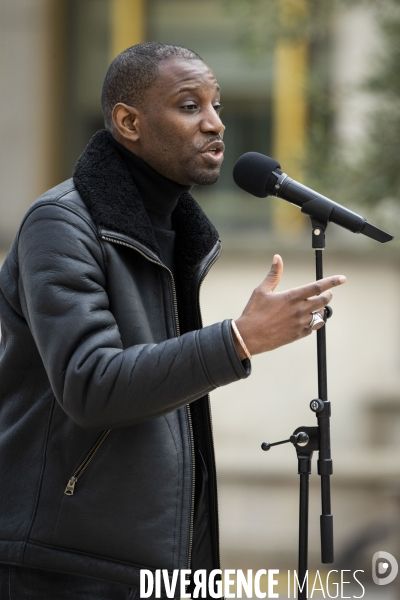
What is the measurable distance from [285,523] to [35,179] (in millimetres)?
3686

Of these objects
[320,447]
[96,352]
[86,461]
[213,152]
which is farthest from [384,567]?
[96,352]

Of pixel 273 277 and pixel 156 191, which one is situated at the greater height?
pixel 156 191

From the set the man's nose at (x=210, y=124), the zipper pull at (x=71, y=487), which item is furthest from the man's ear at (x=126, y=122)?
the zipper pull at (x=71, y=487)

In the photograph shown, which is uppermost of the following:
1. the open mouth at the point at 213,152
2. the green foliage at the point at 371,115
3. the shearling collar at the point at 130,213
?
the green foliage at the point at 371,115

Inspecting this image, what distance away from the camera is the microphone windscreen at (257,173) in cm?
252

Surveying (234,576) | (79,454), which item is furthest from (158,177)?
(234,576)

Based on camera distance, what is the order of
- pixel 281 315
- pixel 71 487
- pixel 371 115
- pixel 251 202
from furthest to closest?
pixel 251 202 → pixel 371 115 → pixel 71 487 → pixel 281 315

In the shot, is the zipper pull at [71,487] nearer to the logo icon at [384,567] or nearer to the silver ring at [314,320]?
the silver ring at [314,320]

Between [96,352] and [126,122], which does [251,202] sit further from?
[96,352]

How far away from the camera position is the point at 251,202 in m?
8.47

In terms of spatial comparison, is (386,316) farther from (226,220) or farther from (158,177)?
(158,177)

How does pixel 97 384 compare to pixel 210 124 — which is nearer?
pixel 97 384

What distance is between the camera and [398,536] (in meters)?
5.09

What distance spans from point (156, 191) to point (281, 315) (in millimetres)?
650
